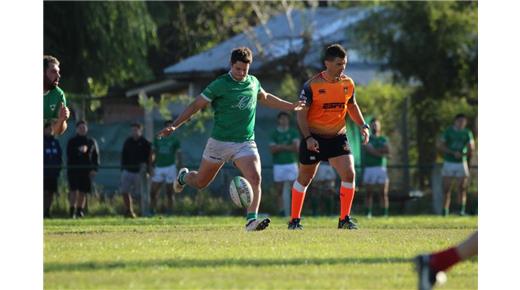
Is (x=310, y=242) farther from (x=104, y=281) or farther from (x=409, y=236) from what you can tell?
Result: (x=104, y=281)

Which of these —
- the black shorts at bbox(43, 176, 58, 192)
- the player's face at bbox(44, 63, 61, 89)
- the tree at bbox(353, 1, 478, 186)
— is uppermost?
the tree at bbox(353, 1, 478, 186)

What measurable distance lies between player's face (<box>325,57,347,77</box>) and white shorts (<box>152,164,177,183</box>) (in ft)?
32.2

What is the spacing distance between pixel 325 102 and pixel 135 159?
9932 millimetres

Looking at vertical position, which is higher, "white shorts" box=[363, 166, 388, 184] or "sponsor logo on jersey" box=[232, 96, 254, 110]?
"sponsor logo on jersey" box=[232, 96, 254, 110]

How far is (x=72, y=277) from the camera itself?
377 inches

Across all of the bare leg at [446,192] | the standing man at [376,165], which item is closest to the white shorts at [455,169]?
the bare leg at [446,192]

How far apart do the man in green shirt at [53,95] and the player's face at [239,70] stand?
6.65 ft

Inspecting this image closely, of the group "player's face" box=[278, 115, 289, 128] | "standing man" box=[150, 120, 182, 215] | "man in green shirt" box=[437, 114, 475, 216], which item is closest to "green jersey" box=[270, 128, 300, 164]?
"player's face" box=[278, 115, 289, 128]

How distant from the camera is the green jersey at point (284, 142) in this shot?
965 inches

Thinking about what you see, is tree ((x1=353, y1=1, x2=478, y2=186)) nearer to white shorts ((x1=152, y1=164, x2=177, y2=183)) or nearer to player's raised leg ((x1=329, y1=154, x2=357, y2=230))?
white shorts ((x1=152, y1=164, x2=177, y2=183))

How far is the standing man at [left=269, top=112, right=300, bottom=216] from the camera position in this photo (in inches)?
961

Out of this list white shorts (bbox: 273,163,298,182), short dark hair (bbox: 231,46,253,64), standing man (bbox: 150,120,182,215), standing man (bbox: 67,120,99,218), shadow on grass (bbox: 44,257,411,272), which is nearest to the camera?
shadow on grass (bbox: 44,257,411,272)

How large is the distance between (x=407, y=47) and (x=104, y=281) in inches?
967

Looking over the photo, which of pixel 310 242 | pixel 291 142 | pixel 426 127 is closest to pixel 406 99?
pixel 426 127
